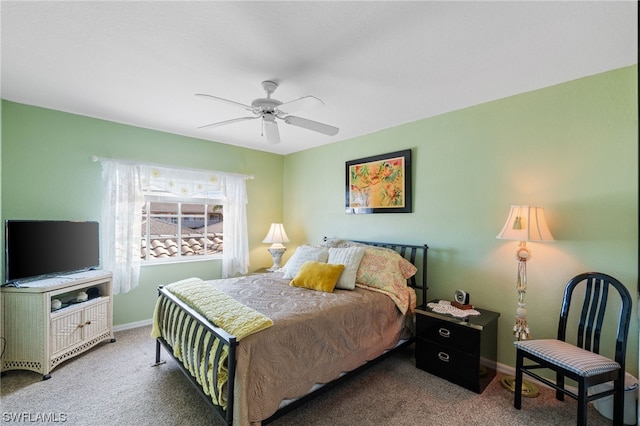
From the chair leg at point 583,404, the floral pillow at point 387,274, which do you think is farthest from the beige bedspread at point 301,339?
the chair leg at point 583,404

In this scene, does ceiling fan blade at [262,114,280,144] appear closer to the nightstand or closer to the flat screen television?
the nightstand

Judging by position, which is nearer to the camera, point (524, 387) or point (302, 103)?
point (302, 103)

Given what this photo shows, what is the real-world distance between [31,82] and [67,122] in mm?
790

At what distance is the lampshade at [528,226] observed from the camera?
2253 millimetres

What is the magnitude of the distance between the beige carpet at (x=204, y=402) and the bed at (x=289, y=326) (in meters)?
0.21

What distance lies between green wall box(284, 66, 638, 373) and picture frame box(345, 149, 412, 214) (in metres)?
0.10

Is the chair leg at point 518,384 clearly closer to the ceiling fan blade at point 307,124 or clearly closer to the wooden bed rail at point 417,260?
the wooden bed rail at point 417,260

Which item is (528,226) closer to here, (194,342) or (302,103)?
(302,103)

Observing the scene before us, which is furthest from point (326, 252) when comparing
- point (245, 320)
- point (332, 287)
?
point (245, 320)

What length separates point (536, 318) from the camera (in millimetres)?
2510

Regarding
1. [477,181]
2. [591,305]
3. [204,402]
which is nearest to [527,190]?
[477,181]

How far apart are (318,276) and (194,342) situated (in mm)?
1235

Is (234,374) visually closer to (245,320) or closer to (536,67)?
(245,320)

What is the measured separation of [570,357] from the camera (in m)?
1.90
